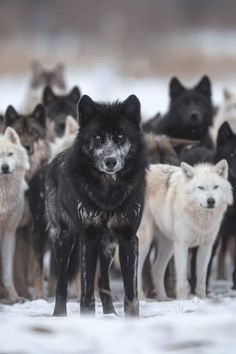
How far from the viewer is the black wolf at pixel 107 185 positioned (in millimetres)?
7273

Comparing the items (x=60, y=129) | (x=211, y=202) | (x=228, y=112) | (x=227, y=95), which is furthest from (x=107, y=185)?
(x=227, y=95)

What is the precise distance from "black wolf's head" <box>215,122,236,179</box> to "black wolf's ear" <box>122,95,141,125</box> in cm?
340

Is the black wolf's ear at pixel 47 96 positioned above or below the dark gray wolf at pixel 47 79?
below

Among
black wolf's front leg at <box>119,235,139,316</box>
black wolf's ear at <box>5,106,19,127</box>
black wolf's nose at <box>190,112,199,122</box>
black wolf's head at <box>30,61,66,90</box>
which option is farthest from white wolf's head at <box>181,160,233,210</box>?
black wolf's head at <box>30,61,66,90</box>

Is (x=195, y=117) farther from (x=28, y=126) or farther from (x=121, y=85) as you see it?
(x=121, y=85)

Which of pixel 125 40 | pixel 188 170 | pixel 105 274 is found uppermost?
pixel 125 40

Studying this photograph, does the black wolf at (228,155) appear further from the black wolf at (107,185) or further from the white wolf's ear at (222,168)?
the black wolf at (107,185)

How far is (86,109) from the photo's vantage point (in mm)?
7348

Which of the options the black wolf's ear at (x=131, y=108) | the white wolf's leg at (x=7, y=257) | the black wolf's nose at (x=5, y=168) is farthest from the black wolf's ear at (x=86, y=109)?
the white wolf's leg at (x=7, y=257)

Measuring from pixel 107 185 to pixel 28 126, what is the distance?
3.94 metres

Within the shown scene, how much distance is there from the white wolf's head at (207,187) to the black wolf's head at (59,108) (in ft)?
12.7

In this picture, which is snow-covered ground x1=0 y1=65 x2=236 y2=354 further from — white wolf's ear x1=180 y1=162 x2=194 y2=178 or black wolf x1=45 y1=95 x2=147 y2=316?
white wolf's ear x1=180 y1=162 x2=194 y2=178

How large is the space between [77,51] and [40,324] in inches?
937

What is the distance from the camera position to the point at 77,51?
28625 millimetres
